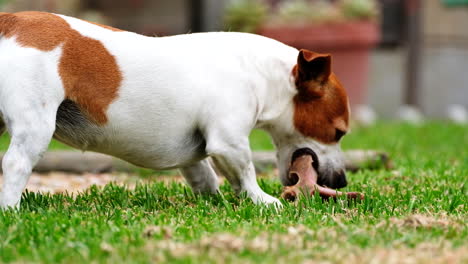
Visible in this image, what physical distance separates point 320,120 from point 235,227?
104 cm

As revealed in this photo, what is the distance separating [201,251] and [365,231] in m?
0.72

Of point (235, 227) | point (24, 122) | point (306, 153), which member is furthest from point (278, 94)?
point (24, 122)

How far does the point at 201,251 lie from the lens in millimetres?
2645

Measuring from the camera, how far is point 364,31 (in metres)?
9.83

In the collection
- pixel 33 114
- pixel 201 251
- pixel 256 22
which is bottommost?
pixel 256 22

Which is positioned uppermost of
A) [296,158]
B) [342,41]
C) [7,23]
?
[7,23]

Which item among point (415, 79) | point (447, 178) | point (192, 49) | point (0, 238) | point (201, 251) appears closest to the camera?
point (201, 251)

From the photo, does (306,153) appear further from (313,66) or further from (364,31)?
(364,31)

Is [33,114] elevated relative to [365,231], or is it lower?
elevated

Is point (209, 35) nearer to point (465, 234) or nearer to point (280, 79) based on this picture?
point (280, 79)

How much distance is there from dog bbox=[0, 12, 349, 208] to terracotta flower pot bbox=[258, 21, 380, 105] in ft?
18.8

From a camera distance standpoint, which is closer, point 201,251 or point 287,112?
point 201,251

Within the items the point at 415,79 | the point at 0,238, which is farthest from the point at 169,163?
the point at 415,79

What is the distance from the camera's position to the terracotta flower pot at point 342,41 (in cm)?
978
